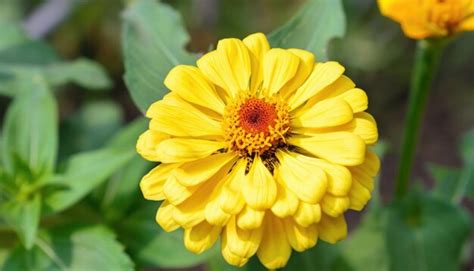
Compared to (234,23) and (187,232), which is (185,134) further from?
(234,23)

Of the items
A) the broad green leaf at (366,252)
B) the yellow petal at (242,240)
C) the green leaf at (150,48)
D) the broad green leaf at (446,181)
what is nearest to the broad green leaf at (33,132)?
the green leaf at (150,48)

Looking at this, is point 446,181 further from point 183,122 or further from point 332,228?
point 183,122

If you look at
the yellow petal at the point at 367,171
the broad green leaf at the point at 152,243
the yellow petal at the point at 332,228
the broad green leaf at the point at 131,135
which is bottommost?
the broad green leaf at the point at 152,243

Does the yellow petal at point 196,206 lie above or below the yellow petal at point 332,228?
above

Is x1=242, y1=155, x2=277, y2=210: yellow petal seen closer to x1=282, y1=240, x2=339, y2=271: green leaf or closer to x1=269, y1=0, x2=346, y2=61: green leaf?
x1=269, y1=0, x2=346, y2=61: green leaf

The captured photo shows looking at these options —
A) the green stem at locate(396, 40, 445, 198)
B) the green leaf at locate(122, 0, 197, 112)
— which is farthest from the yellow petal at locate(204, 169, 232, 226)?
the green stem at locate(396, 40, 445, 198)

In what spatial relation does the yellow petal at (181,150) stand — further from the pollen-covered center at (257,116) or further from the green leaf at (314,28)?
the green leaf at (314,28)
